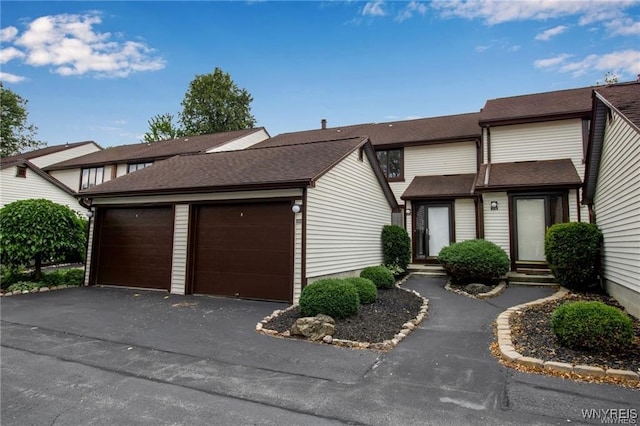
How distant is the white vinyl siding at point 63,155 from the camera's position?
25.3 m

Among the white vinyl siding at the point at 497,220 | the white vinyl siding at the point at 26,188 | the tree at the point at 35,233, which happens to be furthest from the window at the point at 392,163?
the white vinyl siding at the point at 26,188

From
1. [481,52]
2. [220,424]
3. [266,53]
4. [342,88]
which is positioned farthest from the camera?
[342,88]

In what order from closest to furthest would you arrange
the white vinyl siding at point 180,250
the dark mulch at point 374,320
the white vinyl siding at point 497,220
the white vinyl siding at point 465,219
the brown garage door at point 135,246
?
the dark mulch at point 374,320 < the white vinyl siding at point 180,250 < the brown garage door at point 135,246 < the white vinyl siding at point 497,220 < the white vinyl siding at point 465,219

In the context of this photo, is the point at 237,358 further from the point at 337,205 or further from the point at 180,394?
the point at 337,205

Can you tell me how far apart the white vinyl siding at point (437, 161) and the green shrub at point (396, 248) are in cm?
227

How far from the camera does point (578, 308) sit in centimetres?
498

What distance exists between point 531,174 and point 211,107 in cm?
3159

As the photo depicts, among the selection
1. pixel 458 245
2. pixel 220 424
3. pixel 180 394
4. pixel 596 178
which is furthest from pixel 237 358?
pixel 596 178

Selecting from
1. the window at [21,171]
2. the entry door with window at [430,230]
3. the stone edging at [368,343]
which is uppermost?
the window at [21,171]

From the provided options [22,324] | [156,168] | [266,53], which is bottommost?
[22,324]

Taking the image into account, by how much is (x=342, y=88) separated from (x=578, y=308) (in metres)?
16.8

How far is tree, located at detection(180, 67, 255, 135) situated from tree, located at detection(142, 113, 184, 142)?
1328 mm

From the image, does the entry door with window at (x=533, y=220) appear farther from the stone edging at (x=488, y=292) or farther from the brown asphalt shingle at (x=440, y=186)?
the brown asphalt shingle at (x=440, y=186)

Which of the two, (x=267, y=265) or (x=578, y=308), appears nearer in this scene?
(x=578, y=308)
